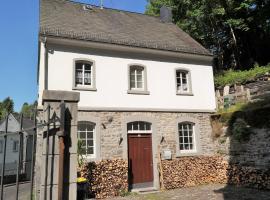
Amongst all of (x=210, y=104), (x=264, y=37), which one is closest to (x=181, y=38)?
(x=210, y=104)

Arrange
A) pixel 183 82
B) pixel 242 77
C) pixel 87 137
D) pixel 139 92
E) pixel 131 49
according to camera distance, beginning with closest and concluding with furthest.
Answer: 1. pixel 87 137
2. pixel 139 92
3. pixel 131 49
4. pixel 183 82
5. pixel 242 77

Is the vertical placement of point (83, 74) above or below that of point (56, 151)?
above

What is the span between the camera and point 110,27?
53.6 ft

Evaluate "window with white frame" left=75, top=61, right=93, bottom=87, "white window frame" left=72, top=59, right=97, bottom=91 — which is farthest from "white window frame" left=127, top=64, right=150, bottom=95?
"window with white frame" left=75, top=61, right=93, bottom=87

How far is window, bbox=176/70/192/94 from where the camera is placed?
16.0 m

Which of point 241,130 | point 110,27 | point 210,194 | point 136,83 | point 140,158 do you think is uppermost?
point 110,27

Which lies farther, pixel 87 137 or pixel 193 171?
pixel 193 171

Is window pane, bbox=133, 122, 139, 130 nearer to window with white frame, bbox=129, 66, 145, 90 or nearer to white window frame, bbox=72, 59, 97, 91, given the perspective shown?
window with white frame, bbox=129, 66, 145, 90

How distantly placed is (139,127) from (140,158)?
4.91 feet

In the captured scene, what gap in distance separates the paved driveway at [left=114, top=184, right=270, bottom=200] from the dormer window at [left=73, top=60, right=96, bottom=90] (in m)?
5.25

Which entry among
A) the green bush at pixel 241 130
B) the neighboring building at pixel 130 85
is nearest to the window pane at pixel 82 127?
the neighboring building at pixel 130 85

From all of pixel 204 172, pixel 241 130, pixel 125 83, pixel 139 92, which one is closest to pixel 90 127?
pixel 125 83

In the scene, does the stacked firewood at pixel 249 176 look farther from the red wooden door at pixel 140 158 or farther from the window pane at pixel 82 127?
the window pane at pixel 82 127

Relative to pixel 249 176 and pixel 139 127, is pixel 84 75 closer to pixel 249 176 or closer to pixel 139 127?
pixel 139 127
